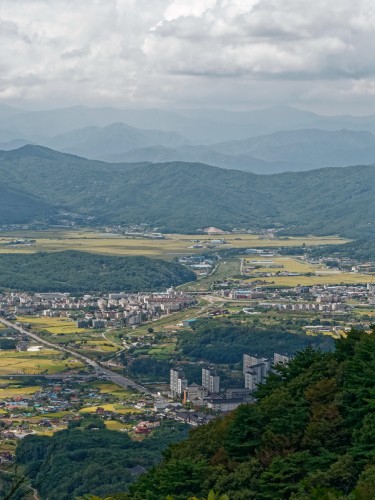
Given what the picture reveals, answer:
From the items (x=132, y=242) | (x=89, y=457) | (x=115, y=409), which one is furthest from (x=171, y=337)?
(x=132, y=242)

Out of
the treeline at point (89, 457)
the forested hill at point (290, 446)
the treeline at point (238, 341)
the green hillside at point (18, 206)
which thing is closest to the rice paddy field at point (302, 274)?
the treeline at point (238, 341)

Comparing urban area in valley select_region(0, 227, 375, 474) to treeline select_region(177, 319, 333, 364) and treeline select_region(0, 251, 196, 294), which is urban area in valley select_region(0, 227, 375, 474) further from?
treeline select_region(0, 251, 196, 294)

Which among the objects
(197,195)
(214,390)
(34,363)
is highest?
(197,195)

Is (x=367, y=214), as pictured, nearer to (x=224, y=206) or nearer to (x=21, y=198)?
(x=224, y=206)

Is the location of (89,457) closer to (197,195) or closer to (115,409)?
(115,409)

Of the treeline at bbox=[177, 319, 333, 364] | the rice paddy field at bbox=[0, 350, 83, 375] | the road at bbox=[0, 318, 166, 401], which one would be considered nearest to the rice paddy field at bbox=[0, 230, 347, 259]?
the treeline at bbox=[177, 319, 333, 364]
